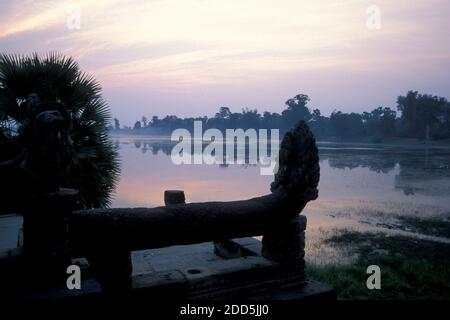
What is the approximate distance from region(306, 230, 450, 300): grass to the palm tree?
18.3 feet

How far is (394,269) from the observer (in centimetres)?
1016

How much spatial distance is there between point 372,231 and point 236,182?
15.4m

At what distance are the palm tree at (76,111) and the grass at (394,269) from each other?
220 inches

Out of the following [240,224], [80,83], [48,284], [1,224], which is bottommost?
[1,224]

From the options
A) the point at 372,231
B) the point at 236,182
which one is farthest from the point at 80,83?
the point at 236,182

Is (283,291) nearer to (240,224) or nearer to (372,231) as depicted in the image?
(240,224)

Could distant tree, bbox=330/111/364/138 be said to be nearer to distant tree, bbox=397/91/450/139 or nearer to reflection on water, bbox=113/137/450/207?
distant tree, bbox=397/91/450/139

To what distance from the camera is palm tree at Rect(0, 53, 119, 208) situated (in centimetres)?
788

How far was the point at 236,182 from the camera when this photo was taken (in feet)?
95.2

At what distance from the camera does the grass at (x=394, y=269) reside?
8683 mm

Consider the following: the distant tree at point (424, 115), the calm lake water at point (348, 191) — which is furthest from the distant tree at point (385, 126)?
the calm lake water at point (348, 191)

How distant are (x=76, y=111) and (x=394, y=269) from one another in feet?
28.9

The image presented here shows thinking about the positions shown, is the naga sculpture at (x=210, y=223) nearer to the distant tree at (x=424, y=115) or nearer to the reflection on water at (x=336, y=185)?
the reflection on water at (x=336, y=185)
